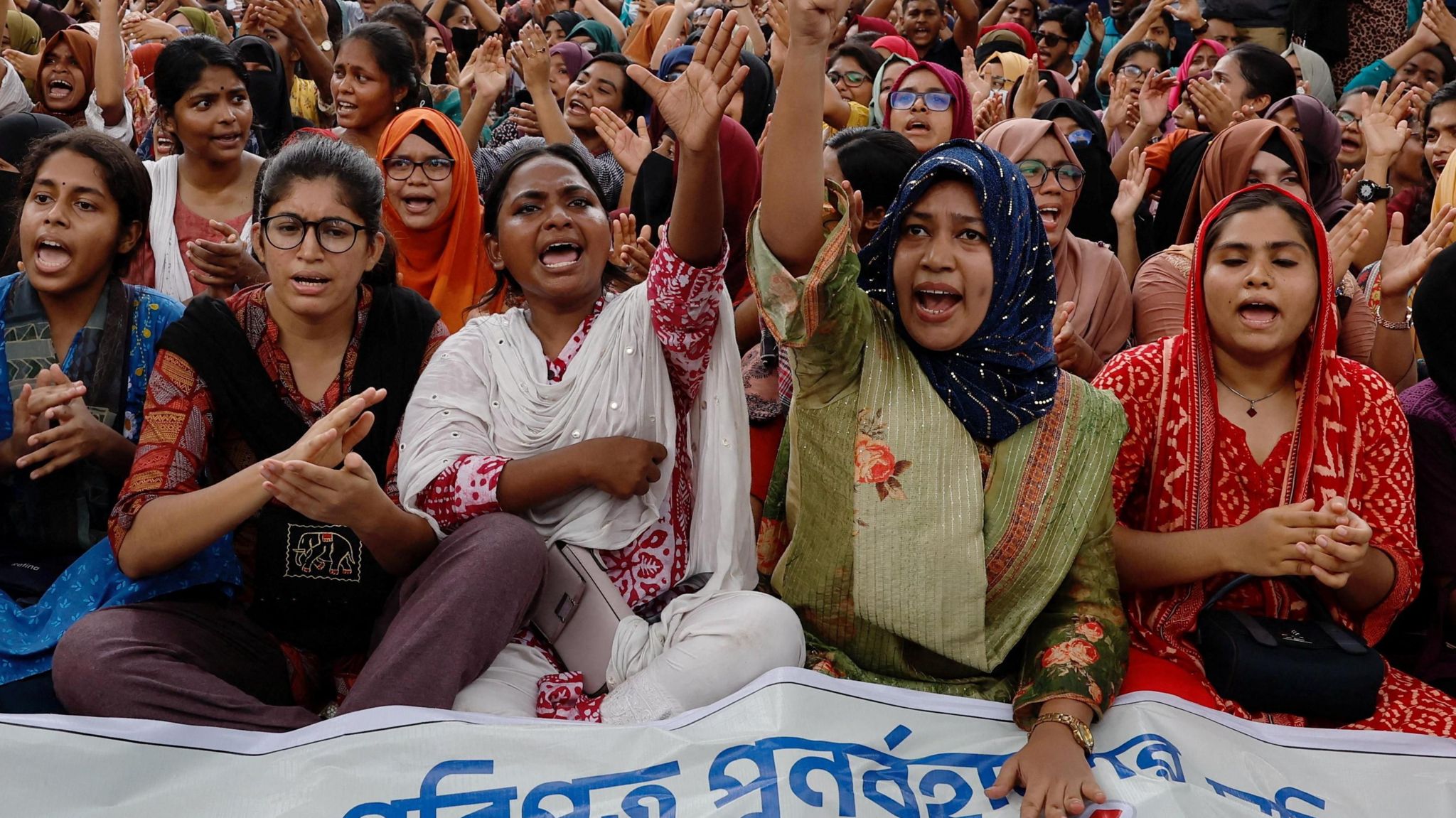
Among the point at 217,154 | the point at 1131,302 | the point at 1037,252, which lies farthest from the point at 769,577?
the point at 217,154

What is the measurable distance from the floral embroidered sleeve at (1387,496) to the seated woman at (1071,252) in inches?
43.3

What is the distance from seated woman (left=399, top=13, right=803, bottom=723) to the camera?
250 cm

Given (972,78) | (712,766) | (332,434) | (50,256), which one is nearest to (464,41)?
(972,78)

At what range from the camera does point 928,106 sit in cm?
487

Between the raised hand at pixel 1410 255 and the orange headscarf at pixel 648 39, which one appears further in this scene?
the orange headscarf at pixel 648 39

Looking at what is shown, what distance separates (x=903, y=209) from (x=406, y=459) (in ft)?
3.69

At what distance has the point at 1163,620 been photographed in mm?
2850

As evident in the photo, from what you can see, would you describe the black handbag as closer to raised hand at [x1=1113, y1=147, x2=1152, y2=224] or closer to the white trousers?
the white trousers

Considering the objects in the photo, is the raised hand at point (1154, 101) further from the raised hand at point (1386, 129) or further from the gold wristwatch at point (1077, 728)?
the gold wristwatch at point (1077, 728)

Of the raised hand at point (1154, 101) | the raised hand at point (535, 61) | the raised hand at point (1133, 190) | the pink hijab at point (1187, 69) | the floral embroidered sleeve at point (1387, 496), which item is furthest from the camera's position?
the pink hijab at point (1187, 69)

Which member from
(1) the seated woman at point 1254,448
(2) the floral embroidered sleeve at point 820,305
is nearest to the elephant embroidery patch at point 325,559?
(2) the floral embroidered sleeve at point 820,305

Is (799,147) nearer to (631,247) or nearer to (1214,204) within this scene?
(631,247)

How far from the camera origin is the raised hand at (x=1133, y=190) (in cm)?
473

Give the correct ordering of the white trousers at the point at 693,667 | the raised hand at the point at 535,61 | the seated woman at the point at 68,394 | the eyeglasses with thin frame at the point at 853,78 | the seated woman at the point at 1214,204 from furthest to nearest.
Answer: the eyeglasses with thin frame at the point at 853,78, the raised hand at the point at 535,61, the seated woman at the point at 1214,204, the seated woman at the point at 68,394, the white trousers at the point at 693,667
